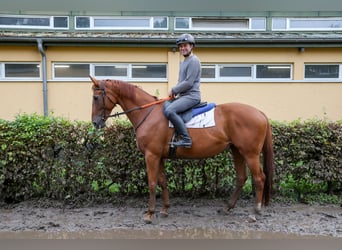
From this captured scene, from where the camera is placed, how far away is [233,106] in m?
4.66

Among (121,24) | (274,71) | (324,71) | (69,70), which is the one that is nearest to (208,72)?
(274,71)

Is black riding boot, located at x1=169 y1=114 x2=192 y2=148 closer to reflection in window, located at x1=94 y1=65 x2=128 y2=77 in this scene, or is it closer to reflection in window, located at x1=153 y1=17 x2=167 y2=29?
reflection in window, located at x1=94 y1=65 x2=128 y2=77

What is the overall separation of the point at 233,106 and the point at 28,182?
3681mm

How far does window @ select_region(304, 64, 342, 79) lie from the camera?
422 inches

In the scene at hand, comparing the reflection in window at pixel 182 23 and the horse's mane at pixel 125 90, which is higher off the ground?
the reflection in window at pixel 182 23

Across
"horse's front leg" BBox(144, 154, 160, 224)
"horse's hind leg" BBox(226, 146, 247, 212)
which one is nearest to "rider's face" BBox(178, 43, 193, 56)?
"horse's front leg" BBox(144, 154, 160, 224)

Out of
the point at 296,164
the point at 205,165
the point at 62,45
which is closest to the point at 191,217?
the point at 205,165

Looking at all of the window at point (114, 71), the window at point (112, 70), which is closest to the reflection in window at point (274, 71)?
the window at point (114, 71)

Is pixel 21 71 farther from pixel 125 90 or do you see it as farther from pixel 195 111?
pixel 195 111

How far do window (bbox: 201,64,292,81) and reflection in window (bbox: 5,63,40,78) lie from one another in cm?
598

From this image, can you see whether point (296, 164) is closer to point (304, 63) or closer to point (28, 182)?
point (28, 182)

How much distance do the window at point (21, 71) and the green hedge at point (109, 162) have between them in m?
6.25

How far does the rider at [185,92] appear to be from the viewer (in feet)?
14.2

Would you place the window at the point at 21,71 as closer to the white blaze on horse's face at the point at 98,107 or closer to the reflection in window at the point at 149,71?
the reflection in window at the point at 149,71
